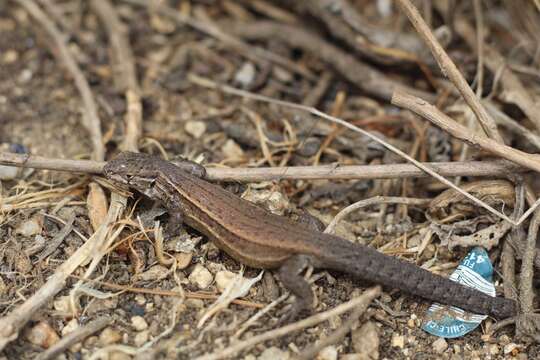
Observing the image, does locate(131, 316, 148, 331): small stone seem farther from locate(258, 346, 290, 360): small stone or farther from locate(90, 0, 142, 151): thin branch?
locate(90, 0, 142, 151): thin branch

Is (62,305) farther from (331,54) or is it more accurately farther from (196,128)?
(331,54)

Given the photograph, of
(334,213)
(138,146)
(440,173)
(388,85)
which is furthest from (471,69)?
(138,146)

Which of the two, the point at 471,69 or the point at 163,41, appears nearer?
the point at 471,69

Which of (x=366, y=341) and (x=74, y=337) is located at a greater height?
(x=366, y=341)

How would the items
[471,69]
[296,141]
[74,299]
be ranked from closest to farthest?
[74,299], [296,141], [471,69]

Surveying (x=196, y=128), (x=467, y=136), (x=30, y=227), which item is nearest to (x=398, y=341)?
(x=467, y=136)

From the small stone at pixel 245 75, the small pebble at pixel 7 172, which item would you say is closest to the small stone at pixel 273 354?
the small pebble at pixel 7 172

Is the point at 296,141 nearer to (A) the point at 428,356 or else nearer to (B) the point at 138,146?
(B) the point at 138,146
